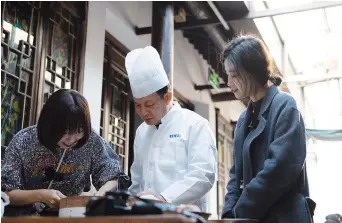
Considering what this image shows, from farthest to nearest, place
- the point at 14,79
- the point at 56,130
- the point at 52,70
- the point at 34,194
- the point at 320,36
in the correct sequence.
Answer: the point at 320,36
the point at 52,70
the point at 14,79
the point at 56,130
the point at 34,194

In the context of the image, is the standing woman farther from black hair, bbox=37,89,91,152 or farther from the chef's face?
black hair, bbox=37,89,91,152

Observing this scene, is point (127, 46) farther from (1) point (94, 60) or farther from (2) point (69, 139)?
(2) point (69, 139)

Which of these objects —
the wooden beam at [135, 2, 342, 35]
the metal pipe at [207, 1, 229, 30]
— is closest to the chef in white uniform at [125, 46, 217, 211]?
the metal pipe at [207, 1, 229, 30]

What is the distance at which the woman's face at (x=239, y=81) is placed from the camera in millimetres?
1660

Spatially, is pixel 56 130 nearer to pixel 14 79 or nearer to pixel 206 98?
pixel 14 79

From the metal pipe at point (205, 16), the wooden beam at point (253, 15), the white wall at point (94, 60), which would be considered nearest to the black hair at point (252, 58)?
the white wall at point (94, 60)

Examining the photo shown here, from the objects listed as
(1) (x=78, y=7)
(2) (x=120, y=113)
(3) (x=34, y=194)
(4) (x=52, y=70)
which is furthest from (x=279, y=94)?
(2) (x=120, y=113)

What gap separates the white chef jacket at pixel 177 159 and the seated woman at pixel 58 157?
0.84 ft

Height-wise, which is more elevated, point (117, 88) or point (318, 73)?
point (318, 73)

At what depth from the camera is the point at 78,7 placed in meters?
4.25

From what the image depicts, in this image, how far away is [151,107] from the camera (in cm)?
198

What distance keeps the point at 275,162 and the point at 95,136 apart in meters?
0.72

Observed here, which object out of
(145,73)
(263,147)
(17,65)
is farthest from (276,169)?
(17,65)

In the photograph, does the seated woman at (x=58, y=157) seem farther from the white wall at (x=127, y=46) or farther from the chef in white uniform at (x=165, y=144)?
the white wall at (x=127, y=46)
